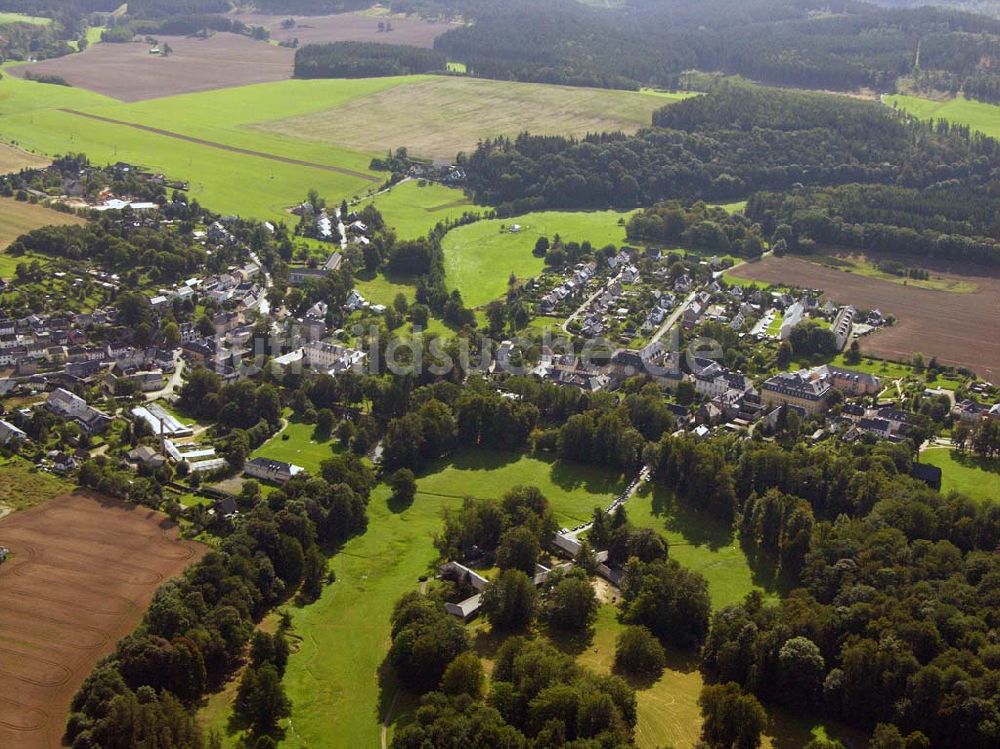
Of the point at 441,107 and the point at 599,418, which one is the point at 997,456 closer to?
the point at 599,418

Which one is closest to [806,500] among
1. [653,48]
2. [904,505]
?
[904,505]

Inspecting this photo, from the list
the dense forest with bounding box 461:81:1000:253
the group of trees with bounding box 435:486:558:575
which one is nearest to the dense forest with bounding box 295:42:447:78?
the dense forest with bounding box 461:81:1000:253

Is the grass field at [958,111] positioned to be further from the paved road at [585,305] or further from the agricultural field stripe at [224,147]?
the agricultural field stripe at [224,147]

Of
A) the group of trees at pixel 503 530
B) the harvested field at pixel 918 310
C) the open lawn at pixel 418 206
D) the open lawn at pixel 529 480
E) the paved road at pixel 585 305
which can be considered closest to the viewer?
the group of trees at pixel 503 530

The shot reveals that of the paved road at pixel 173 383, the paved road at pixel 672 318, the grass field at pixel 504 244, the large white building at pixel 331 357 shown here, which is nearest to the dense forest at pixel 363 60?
the grass field at pixel 504 244

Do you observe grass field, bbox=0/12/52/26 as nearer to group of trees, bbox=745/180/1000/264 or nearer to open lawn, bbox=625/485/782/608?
group of trees, bbox=745/180/1000/264

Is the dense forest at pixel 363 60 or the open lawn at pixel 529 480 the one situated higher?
the dense forest at pixel 363 60

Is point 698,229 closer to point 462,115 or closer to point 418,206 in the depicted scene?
point 418,206
